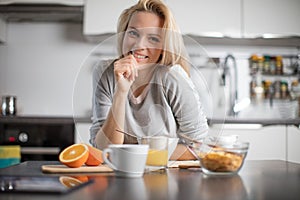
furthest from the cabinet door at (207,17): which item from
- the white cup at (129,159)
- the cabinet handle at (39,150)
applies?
the white cup at (129,159)

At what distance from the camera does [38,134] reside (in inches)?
110

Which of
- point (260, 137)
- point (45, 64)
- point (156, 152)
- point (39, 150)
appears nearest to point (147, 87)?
point (156, 152)

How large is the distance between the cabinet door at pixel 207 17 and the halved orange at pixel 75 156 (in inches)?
79.4

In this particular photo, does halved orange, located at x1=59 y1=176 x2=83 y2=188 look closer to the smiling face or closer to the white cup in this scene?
the white cup

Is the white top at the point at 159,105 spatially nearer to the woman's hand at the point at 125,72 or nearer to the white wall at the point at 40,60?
the woman's hand at the point at 125,72

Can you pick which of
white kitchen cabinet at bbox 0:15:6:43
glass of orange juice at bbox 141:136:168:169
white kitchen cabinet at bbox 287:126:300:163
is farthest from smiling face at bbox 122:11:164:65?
white kitchen cabinet at bbox 0:15:6:43

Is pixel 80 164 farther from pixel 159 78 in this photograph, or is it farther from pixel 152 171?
pixel 159 78

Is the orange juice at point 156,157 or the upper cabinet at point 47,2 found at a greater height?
the upper cabinet at point 47,2

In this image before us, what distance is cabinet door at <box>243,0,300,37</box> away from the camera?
3074 mm

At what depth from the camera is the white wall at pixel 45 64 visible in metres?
3.31

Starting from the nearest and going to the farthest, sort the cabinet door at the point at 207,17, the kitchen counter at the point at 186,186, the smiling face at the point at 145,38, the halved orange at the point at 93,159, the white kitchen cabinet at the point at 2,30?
the kitchen counter at the point at 186,186
the halved orange at the point at 93,159
the smiling face at the point at 145,38
the cabinet door at the point at 207,17
the white kitchen cabinet at the point at 2,30

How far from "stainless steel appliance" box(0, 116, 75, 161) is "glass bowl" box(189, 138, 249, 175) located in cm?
186

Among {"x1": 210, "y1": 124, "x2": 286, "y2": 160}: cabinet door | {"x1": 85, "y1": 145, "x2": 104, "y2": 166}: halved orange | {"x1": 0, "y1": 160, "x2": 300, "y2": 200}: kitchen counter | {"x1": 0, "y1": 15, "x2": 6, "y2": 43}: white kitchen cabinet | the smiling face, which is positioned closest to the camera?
{"x1": 0, "y1": 160, "x2": 300, "y2": 200}: kitchen counter

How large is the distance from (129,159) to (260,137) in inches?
82.7
